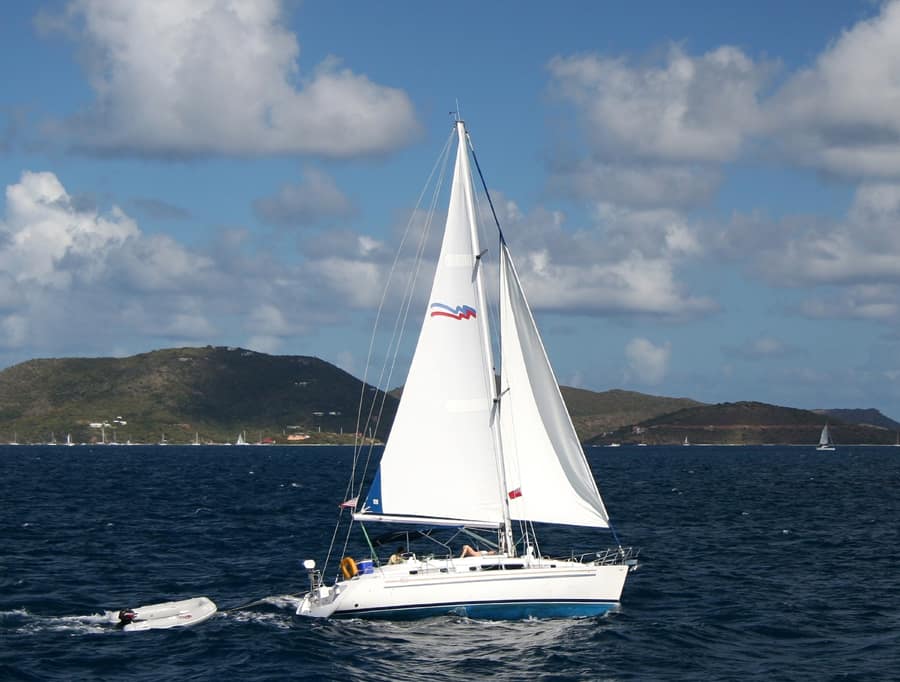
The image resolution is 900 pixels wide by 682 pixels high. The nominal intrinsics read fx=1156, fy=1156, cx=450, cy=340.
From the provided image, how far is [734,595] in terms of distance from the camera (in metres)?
42.9

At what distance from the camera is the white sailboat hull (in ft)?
116

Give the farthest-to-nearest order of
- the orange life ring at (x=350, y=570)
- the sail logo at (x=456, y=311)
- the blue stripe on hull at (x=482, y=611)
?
the sail logo at (x=456, y=311)
the orange life ring at (x=350, y=570)
the blue stripe on hull at (x=482, y=611)

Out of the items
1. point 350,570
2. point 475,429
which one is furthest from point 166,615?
point 475,429

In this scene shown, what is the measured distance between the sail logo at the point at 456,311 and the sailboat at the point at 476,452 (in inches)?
1.3

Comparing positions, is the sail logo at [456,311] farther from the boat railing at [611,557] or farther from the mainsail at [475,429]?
the boat railing at [611,557]

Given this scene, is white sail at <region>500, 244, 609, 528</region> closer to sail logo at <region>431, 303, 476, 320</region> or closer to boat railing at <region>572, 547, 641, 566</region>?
boat railing at <region>572, 547, 641, 566</region>

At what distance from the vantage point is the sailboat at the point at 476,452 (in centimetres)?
3616

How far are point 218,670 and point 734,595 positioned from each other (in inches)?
804

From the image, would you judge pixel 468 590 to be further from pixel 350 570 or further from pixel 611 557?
pixel 611 557

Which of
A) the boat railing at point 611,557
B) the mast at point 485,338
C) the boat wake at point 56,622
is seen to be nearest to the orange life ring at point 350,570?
the mast at point 485,338

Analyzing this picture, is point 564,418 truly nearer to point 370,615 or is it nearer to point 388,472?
point 388,472

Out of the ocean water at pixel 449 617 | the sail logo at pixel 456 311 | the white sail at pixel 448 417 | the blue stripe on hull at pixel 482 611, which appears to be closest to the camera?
the ocean water at pixel 449 617

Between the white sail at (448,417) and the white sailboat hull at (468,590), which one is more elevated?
the white sail at (448,417)

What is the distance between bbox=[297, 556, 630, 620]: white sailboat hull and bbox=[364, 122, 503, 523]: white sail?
2.04 m
